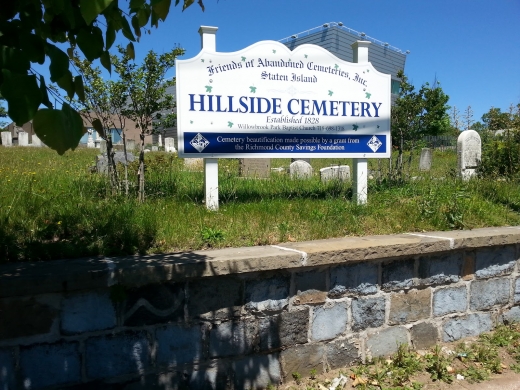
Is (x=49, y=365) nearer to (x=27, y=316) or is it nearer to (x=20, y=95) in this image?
(x=27, y=316)

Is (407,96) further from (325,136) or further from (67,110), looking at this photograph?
(67,110)

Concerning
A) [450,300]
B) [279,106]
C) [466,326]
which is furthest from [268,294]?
[279,106]

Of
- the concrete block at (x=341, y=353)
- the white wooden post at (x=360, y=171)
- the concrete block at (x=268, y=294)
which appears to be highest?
the white wooden post at (x=360, y=171)

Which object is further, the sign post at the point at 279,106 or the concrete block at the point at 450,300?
the sign post at the point at 279,106

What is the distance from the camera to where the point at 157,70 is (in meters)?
4.97

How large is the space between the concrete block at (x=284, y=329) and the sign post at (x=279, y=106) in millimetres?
1558

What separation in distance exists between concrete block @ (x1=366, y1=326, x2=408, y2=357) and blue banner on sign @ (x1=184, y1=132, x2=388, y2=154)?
2.03m

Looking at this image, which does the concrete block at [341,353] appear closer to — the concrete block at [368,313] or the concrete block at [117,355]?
the concrete block at [368,313]

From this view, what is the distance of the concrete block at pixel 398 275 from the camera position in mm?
3680

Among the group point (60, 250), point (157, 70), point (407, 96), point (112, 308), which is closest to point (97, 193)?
point (157, 70)

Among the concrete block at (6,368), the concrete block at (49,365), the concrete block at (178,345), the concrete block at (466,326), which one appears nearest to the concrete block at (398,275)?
the concrete block at (466,326)

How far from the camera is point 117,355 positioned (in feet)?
9.24

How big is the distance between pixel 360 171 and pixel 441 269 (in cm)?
164

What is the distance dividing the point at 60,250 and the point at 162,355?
97 cm
